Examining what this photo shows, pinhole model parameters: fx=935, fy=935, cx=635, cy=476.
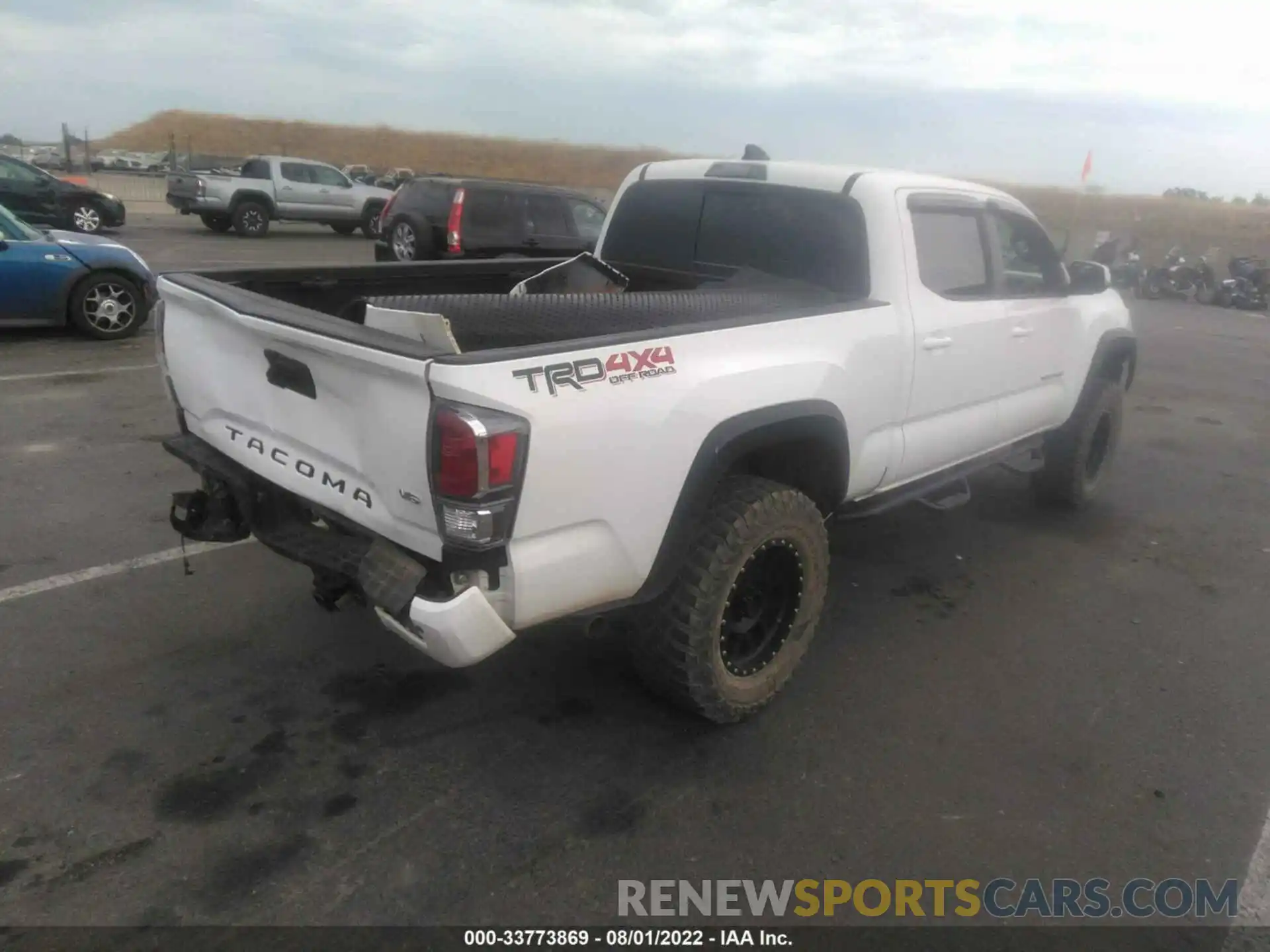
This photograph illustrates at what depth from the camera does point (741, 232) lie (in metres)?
4.32

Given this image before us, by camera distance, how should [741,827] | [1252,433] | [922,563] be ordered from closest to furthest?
[741,827]
[922,563]
[1252,433]

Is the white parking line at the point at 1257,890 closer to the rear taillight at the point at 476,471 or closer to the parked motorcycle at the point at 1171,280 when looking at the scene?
the rear taillight at the point at 476,471

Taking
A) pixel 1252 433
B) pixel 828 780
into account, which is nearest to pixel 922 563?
pixel 828 780

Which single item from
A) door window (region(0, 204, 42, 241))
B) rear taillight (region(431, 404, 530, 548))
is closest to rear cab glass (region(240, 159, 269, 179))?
door window (region(0, 204, 42, 241))

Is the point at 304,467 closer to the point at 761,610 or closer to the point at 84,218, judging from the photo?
the point at 761,610

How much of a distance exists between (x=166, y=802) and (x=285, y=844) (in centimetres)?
44

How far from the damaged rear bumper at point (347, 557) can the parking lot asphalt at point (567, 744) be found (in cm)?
43

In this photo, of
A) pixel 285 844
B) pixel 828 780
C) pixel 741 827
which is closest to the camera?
pixel 285 844

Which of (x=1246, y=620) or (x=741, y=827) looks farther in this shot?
(x=1246, y=620)

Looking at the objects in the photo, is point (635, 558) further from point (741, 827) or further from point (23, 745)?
point (23, 745)

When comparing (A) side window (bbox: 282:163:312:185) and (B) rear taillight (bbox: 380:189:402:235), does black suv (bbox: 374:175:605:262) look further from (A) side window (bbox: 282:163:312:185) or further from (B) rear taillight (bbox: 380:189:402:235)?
(A) side window (bbox: 282:163:312:185)

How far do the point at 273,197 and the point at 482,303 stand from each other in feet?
68.4

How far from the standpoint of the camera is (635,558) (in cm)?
282

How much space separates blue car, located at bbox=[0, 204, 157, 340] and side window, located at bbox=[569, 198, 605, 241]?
5854 millimetres
